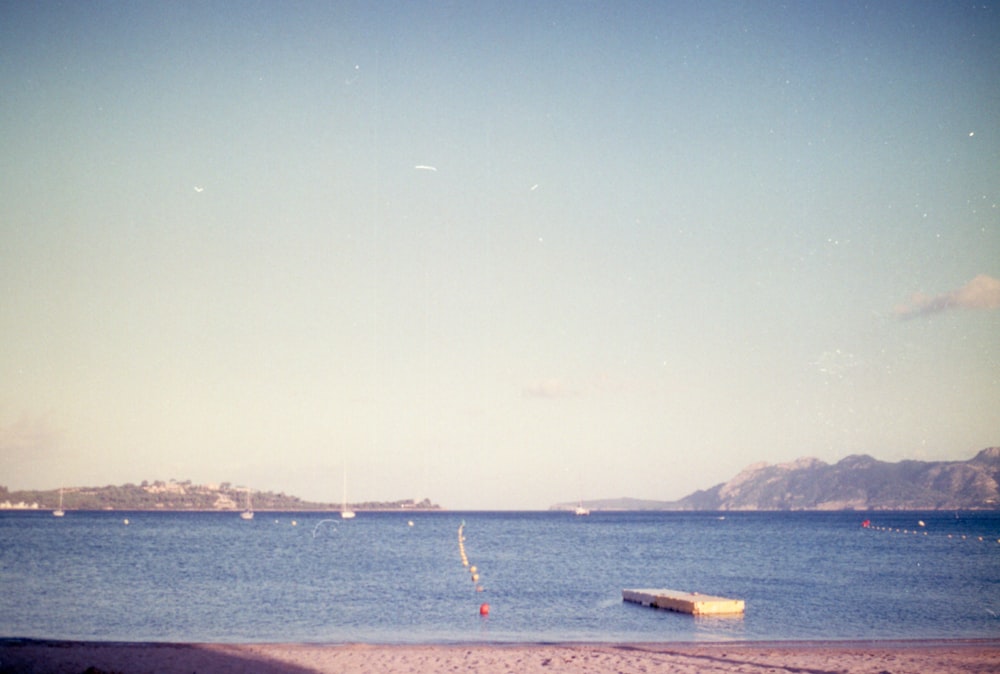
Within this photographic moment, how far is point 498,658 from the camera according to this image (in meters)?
22.5

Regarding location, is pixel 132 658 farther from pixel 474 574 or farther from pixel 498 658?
pixel 474 574

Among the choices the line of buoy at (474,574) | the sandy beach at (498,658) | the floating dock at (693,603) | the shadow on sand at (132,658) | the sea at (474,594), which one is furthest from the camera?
the line of buoy at (474,574)

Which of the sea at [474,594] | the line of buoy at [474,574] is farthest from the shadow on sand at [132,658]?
the line of buoy at [474,574]

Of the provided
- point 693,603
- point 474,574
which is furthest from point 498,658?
point 474,574

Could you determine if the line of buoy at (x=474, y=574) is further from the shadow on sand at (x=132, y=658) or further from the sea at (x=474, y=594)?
the shadow on sand at (x=132, y=658)

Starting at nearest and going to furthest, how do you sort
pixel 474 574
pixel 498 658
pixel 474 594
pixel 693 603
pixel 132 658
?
pixel 132 658 → pixel 498 658 → pixel 693 603 → pixel 474 594 → pixel 474 574

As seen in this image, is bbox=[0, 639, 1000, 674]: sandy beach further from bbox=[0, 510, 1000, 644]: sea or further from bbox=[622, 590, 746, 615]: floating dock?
bbox=[622, 590, 746, 615]: floating dock

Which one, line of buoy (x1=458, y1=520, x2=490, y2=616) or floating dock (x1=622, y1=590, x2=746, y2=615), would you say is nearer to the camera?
floating dock (x1=622, y1=590, x2=746, y2=615)

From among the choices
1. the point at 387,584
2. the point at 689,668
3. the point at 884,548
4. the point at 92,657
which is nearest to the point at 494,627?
the point at 689,668

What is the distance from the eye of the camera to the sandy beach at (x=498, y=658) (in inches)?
815

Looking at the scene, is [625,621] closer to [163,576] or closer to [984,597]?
[984,597]

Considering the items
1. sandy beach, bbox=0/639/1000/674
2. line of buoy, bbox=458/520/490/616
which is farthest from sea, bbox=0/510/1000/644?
sandy beach, bbox=0/639/1000/674

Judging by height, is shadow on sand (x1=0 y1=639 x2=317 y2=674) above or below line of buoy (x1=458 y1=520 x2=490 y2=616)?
above

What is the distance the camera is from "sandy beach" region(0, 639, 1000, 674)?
20703 mm
